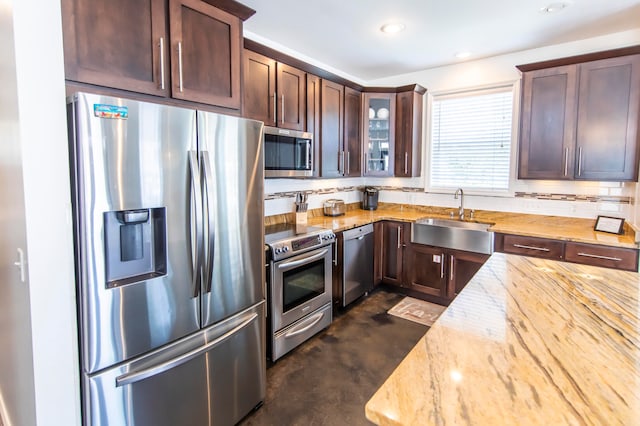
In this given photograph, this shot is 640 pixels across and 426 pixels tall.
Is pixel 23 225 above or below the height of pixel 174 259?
above

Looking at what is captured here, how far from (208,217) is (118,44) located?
907mm

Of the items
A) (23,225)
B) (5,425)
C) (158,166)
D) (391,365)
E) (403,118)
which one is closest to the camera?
(23,225)

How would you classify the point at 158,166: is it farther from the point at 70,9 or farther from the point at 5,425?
the point at 5,425

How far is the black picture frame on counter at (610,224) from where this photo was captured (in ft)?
9.64

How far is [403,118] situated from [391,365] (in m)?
2.80

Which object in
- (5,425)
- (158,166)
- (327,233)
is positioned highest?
(158,166)

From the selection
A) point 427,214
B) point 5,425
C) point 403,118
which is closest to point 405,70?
point 403,118

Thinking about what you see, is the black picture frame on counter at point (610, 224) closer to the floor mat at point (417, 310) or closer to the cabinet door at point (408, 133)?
the floor mat at point (417, 310)

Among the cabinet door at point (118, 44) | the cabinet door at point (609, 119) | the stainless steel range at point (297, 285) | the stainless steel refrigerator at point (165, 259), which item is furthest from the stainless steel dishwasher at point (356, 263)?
the cabinet door at point (118, 44)

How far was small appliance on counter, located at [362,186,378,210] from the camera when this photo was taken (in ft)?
14.8

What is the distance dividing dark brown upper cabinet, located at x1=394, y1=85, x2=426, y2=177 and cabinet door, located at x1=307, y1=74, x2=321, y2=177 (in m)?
1.22

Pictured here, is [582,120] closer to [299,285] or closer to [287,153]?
[287,153]

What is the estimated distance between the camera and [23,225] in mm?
1374

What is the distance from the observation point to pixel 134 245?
4.91 ft
